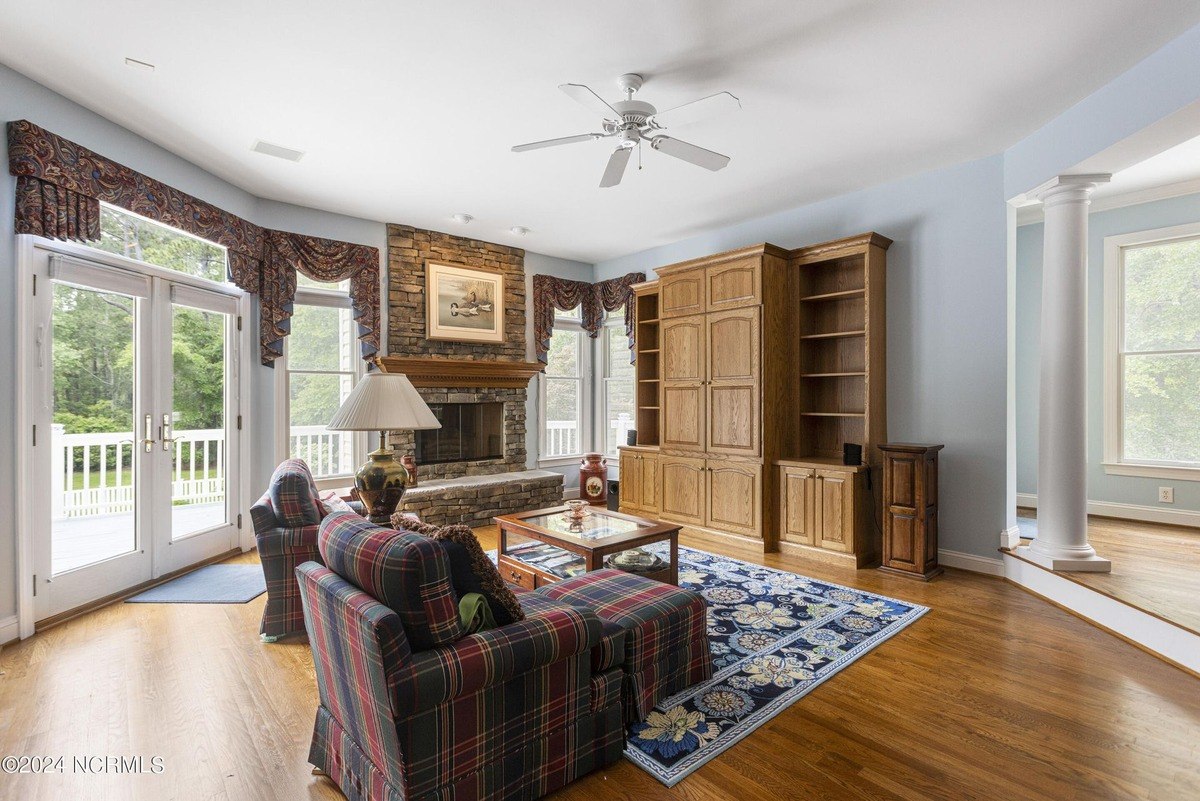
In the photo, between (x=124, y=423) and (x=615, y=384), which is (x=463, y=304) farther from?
(x=124, y=423)

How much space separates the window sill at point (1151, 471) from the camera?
491cm

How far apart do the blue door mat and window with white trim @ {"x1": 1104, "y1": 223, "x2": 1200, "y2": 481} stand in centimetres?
716

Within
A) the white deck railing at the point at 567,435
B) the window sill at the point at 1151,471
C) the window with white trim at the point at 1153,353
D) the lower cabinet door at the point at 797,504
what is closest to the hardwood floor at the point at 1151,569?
the window sill at the point at 1151,471

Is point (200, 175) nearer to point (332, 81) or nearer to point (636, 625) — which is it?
point (332, 81)

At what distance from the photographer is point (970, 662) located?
9.27 feet

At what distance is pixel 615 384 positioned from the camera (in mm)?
7465

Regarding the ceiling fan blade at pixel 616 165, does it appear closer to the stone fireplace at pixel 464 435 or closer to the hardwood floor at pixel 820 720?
the hardwood floor at pixel 820 720

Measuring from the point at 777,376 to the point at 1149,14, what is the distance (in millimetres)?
3009

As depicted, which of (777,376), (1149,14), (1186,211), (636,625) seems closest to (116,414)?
(636,625)

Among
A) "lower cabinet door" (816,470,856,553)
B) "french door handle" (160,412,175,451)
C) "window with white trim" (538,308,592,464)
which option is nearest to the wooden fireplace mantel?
"window with white trim" (538,308,592,464)

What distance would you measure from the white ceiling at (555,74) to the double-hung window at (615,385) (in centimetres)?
299

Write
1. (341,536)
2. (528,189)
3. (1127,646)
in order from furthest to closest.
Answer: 1. (528,189)
2. (1127,646)
3. (341,536)

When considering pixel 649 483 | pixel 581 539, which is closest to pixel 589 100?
pixel 581 539

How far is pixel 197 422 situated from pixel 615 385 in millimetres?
4472
